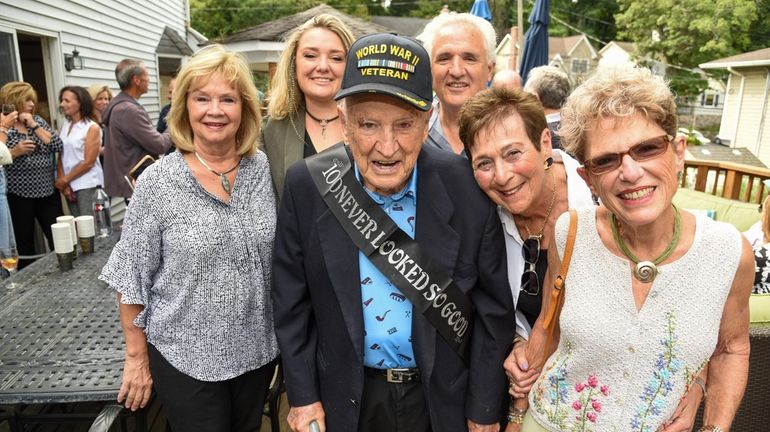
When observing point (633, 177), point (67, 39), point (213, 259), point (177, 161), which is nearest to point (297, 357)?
point (213, 259)

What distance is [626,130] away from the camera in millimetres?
1504

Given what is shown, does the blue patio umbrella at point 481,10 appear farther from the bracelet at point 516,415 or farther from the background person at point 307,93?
the bracelet at point 516,415

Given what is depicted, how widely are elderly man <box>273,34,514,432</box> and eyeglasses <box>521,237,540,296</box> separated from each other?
0.44ft

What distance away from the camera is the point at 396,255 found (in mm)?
1782

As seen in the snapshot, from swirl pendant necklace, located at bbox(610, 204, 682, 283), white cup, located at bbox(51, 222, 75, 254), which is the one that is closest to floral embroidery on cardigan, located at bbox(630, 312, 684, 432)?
swirl pendant necklace, located at bbox(610, 204, 682, 283)

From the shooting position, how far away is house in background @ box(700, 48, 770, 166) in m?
18.5

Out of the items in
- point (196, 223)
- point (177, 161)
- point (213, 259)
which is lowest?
point (213, 259)

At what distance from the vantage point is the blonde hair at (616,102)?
1.49 m

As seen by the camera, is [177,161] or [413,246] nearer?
[413,246]

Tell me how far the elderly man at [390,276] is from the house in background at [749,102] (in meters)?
20.6

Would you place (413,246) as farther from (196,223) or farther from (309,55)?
(309,55)

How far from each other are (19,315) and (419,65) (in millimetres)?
2411

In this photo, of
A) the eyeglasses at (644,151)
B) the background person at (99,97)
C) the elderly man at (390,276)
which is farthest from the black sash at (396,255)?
the background person at (99,97)

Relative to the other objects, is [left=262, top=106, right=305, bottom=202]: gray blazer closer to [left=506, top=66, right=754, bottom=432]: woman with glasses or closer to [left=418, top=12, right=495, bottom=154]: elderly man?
[left=418, top=12, right=495, bottom=154]: elderly man
